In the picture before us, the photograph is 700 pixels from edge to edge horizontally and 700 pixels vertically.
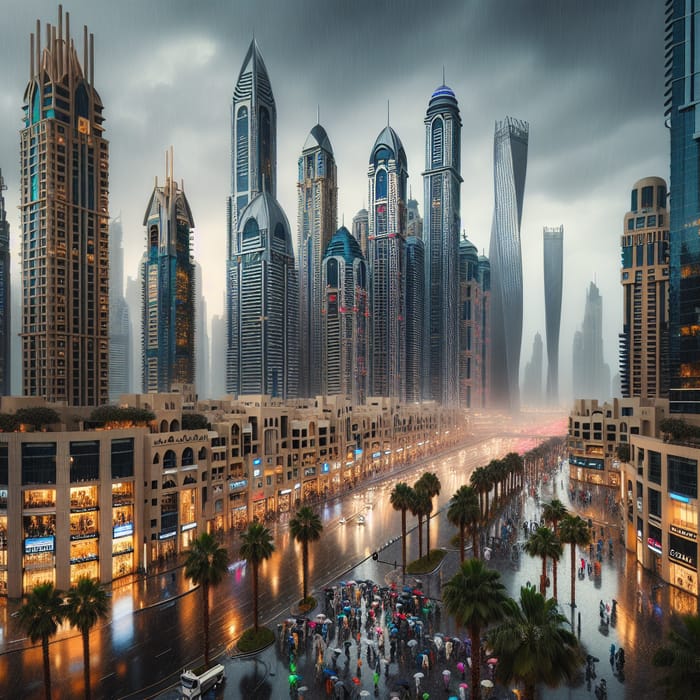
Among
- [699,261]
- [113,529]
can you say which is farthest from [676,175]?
[113,529]

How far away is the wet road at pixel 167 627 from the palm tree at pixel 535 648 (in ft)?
88.3

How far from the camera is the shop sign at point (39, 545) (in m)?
55.4

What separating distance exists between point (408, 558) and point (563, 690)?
31.2m

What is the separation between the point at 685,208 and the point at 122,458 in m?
109

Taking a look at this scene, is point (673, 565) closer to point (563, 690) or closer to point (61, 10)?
point (563, 690)

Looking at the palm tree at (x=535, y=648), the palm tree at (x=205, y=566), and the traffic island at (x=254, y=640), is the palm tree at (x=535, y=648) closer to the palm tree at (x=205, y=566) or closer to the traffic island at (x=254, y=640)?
the palm tree at (x=205, y=566)

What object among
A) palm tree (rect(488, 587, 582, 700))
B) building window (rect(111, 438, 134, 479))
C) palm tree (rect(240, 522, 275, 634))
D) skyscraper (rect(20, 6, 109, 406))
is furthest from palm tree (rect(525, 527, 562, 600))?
skyscraper (rect(20, 6, 109, 406))

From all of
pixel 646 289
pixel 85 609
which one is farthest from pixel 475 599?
pixel 646 289

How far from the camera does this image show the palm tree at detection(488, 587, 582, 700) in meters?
23.9

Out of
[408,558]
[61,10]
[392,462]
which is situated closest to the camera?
[408,558]

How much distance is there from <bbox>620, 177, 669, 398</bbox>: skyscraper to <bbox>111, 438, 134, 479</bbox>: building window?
5993 inches

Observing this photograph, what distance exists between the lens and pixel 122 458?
205 ft

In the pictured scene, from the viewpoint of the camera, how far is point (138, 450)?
210ft

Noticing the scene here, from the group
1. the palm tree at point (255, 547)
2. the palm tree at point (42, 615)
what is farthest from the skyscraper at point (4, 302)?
the palm tree at point (42, 615)
